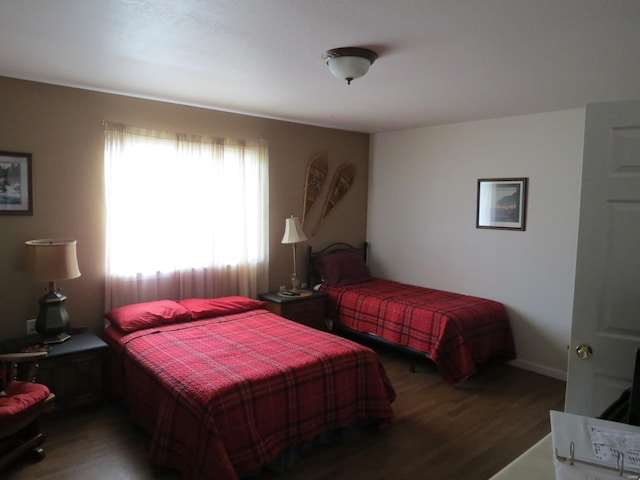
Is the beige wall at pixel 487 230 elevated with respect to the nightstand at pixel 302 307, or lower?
elevated

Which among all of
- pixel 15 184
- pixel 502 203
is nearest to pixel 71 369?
pixel 15 184

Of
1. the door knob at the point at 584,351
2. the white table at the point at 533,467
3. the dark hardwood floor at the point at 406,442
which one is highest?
the door knob at the point at 584,351

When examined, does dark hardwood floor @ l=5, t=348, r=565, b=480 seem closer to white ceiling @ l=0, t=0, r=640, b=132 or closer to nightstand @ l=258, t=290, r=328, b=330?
nightstand @ l=258, t=290, r=328, b=330

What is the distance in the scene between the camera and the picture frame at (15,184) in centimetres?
307

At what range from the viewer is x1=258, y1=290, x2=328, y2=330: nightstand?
4188 millimetres

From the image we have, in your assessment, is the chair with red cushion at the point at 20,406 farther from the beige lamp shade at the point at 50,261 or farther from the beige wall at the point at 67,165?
the beige wall at the point at 67,165

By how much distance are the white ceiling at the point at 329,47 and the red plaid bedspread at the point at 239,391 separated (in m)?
1.79

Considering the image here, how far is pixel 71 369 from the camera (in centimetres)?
297

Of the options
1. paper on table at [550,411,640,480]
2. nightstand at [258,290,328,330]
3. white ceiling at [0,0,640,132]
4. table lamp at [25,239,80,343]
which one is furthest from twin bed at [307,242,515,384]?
table lamp at [25,239,80,343]

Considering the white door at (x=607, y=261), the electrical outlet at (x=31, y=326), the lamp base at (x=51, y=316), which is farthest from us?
the electrical outlet at (x=31, y=326)

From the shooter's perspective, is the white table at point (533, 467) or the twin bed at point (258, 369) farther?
the twin bed at point (258, 369)

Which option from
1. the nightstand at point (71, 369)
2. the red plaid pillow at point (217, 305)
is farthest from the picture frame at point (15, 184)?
the red plaid pillow at point (217, 305)

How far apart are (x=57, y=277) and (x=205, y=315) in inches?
43.7

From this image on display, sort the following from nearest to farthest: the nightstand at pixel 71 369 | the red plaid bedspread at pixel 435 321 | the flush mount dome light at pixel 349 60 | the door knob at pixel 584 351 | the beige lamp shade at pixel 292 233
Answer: the door knob at pixel 584 351, the flush mount dome light at pixel 349 60, the nightstand at pixel 71 369, the red plaid bedspread at pixel 435 321, the beige lamp shade at pixel 292 233
